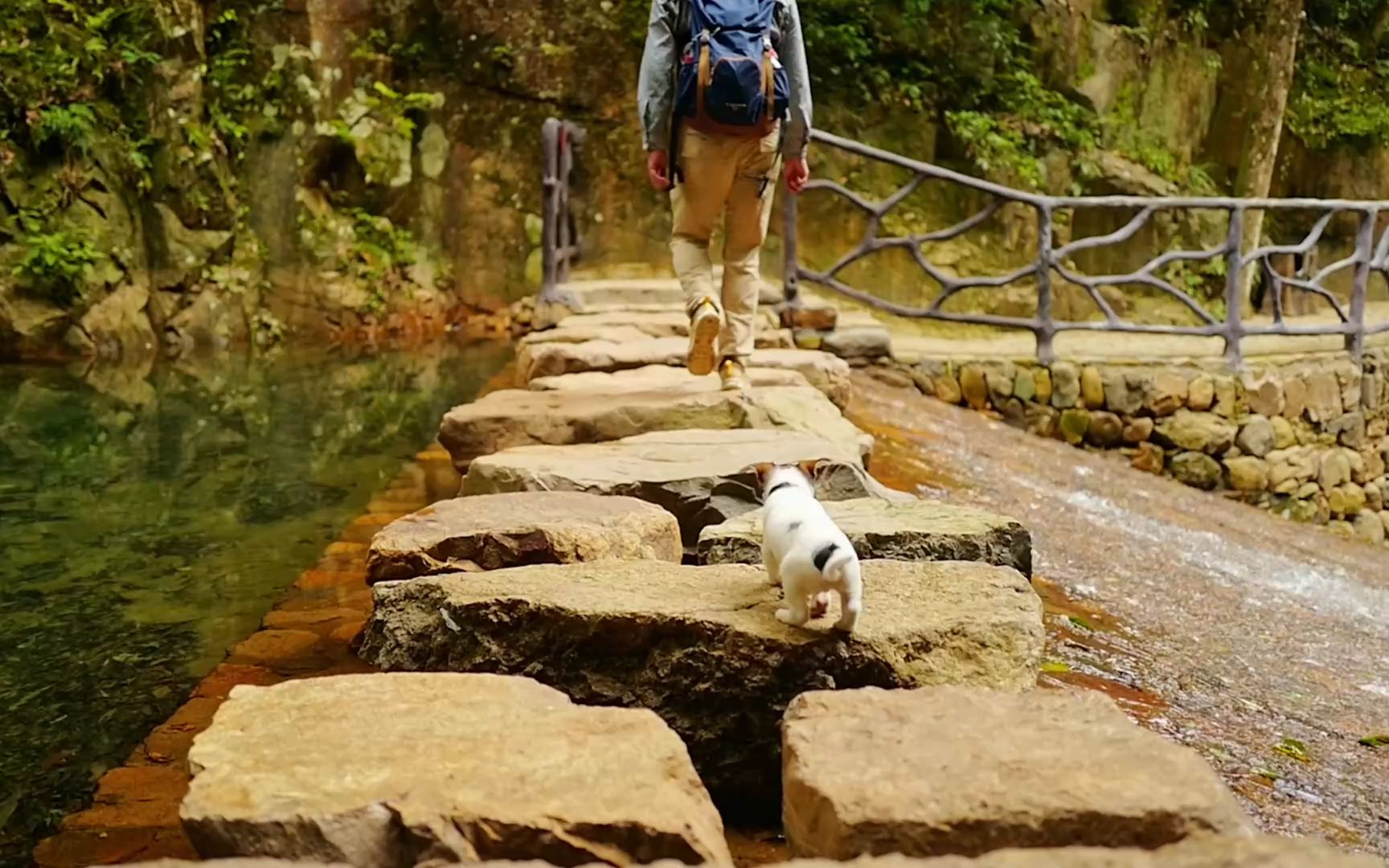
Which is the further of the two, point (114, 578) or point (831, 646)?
point (114, 578)

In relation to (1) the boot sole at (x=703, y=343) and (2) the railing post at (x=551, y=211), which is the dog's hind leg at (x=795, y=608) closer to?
(1) the boot sole at (x=703, y=343)

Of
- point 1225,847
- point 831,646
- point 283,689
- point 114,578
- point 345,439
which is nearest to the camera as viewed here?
point 1225,847

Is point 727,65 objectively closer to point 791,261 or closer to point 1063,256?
point 791,261

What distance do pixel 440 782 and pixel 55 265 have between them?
28.6 ft

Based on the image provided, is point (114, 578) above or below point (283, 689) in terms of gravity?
below

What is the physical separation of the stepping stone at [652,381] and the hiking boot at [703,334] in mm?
88

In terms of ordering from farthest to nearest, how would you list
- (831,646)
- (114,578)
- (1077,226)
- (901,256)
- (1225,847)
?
(1077,226) < (901,256) < (114,578) < (831,646) < (1225,847)

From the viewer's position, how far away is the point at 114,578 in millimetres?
3115

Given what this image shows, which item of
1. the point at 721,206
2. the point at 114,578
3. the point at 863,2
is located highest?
the point at 863,2

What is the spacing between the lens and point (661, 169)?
12.6 feet

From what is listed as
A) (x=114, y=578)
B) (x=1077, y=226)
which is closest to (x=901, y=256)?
(x=1077, y=226)

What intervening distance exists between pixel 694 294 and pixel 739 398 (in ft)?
1.32

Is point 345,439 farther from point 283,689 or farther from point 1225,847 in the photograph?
point 1225,847

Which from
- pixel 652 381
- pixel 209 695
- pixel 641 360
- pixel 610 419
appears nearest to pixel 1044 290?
pixel 641 360
